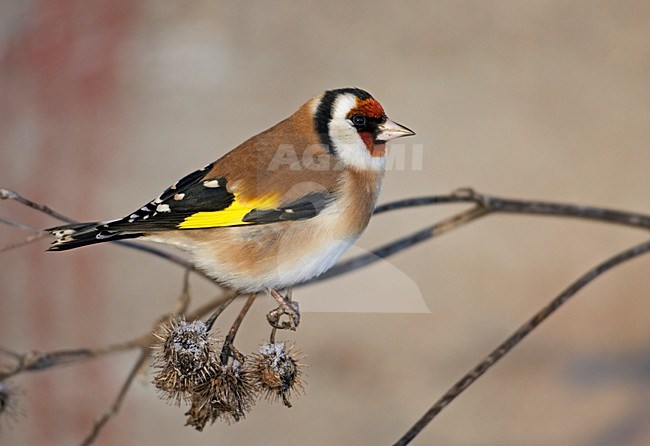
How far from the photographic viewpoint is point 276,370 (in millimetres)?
645

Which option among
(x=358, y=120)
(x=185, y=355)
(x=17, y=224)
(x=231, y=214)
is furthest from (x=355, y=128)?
(x=17, y=224)

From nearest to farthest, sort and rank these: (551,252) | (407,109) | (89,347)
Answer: (407,109) → (89,347) → (551,252)

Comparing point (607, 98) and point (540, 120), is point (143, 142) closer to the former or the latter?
A: point (540, 120)

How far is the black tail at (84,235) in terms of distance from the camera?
0.60 m

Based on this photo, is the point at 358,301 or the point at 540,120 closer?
the point at 358,301

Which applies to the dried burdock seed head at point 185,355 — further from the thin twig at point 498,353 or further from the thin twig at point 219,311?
the thin twig at point 498,353

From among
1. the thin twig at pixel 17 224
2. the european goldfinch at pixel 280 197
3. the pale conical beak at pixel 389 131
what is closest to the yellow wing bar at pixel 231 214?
the european goldfinch at pixel 280 197

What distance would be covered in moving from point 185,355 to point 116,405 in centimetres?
31

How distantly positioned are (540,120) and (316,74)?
0.36 meters

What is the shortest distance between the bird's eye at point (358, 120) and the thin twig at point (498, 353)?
29 centimetres

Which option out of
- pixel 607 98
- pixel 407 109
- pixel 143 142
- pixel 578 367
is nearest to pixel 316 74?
pixel 407 109

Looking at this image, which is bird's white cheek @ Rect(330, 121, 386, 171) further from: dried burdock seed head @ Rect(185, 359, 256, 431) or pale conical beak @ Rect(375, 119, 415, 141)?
dried burdock seed head @ Rect(185, 359, 256, 431)

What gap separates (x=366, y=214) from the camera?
0.71 m

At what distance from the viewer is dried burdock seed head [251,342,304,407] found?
0.64 m
